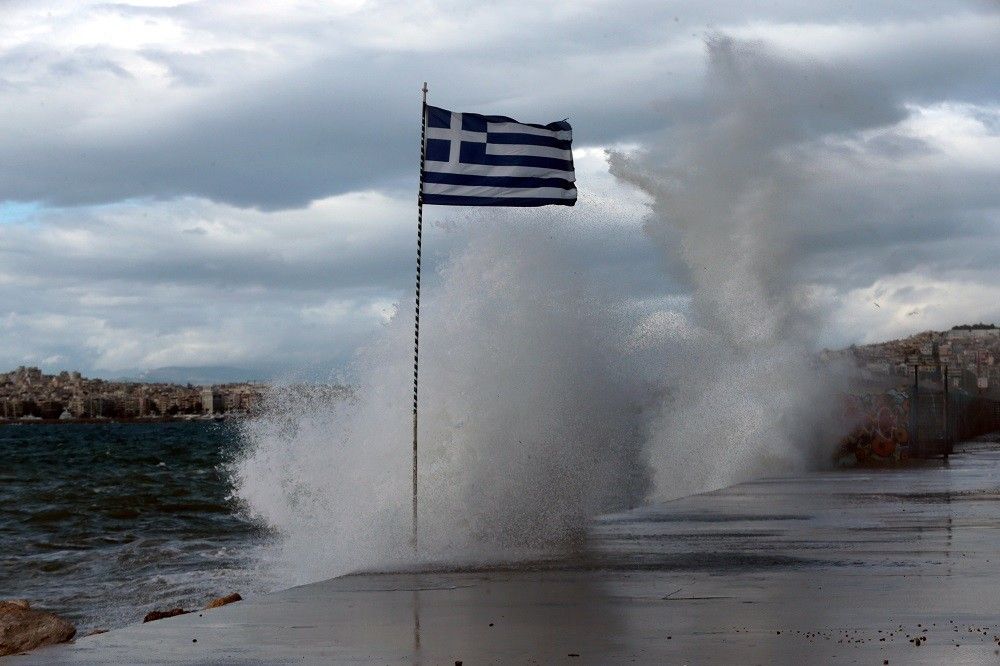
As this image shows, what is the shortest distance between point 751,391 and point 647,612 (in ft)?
86.3

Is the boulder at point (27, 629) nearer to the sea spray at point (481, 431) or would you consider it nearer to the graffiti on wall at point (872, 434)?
the sea spray at point (481, 431)

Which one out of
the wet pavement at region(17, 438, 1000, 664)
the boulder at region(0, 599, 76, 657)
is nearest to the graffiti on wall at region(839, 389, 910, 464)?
the wet pavement at region(17, 438, 1000, 664)

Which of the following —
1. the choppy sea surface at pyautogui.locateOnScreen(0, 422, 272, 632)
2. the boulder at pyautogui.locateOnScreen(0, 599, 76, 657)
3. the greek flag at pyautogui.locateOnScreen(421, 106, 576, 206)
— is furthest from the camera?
the choppy sea surface at pyautogui.locateOnScreen(0, 422, 272, 632)

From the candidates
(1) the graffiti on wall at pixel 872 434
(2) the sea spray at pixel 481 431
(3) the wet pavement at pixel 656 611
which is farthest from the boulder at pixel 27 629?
(1) the graffiti on wall at pixel 872 434

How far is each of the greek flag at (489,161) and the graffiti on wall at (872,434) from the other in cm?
1943

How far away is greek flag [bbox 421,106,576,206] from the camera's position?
574 inches

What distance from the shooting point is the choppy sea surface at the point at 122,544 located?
1730cm

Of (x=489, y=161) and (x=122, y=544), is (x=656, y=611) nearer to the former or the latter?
(x=489, y=161)

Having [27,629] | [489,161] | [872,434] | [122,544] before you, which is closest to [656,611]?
[27,629]

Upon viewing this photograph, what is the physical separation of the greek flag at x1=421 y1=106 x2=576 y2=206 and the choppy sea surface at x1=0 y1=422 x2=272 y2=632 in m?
5.01

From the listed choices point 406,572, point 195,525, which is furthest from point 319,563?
point 195,525

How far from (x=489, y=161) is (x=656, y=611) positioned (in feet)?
21.7

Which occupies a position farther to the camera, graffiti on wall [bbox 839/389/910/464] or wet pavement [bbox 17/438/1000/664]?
graffiti on wall [bbox 839/389/910/464]

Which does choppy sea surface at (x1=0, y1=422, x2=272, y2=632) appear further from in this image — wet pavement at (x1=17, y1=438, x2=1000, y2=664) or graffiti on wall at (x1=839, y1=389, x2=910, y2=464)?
graffiti on wall at (x1=839, y1=389, x2=910, y2=464)
